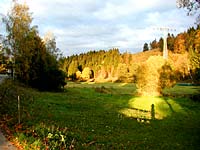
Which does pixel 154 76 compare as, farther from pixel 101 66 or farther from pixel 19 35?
pixel 101 66

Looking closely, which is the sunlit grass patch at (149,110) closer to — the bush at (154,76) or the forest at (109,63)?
the bush at (154,76)

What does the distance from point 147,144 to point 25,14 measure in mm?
36667

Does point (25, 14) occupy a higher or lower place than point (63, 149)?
higher

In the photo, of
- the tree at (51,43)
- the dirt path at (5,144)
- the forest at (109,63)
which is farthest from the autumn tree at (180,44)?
the dirt path at (5,144)

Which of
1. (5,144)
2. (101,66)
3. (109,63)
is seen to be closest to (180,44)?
(109,63)

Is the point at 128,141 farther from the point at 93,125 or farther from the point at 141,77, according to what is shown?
the point at 141,77

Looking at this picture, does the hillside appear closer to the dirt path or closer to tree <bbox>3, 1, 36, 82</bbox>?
tree <bbox>3, 1, 36, 82</bbox>

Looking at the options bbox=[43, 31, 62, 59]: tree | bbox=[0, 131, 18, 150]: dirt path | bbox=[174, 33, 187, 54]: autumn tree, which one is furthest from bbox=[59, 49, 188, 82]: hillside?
bbox=[0, 131, 18, 150]: dirt path

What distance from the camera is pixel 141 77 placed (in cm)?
6506

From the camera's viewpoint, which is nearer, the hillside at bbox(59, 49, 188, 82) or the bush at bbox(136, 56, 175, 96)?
the bush at bbox(136, 56, 175, 96)

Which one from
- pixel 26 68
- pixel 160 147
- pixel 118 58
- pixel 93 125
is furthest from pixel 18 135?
pixel 118 58

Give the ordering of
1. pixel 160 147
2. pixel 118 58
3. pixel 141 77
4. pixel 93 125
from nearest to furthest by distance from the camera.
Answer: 1. pixel 160 147
2. pixel 93 125
3. pixel 141 77
4. pixel 118 58

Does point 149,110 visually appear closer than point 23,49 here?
Yes

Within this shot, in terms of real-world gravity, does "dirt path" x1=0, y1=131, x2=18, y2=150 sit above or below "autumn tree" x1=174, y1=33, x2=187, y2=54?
below
